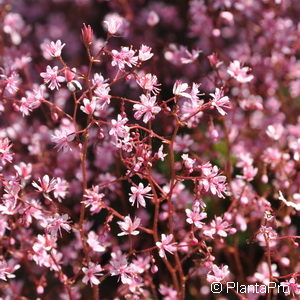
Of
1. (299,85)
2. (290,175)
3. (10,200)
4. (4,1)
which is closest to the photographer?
(10,200)

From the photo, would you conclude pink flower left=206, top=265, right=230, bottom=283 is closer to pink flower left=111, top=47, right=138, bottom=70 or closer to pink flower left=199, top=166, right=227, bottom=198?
pink flower left=199, top=166, right=227, bottom=198

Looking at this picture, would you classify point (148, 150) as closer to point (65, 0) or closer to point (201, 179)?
point (201, 179)

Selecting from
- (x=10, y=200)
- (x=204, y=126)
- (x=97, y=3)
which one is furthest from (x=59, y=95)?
(x=97, y=3)

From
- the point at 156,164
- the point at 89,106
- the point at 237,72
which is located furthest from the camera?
the point at 156,164

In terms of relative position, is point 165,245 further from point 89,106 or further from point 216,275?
point 89,106

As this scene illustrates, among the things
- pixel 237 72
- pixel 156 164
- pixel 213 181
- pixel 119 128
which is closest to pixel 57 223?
pixel 119 128

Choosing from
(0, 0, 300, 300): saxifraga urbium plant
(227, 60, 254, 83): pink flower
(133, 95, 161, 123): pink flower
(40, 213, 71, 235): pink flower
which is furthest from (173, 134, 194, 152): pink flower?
(40, 213, 71, 235): pink flower

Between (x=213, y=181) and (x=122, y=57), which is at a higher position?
(x=122, y=57)

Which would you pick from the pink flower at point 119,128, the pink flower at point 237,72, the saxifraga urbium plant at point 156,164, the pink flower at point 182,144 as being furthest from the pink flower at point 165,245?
the pink flower at point 237,72

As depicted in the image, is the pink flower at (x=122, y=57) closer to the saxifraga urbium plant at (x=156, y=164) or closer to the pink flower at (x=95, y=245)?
the saxifraga urbium plant at (x=156, y=164)
